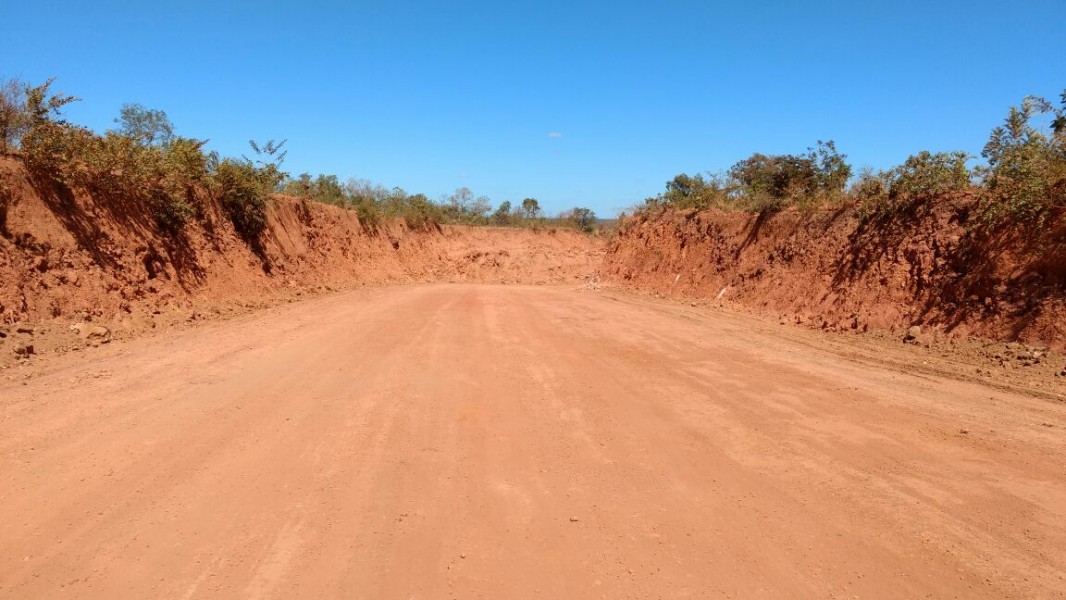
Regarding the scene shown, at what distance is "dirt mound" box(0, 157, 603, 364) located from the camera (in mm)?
9711

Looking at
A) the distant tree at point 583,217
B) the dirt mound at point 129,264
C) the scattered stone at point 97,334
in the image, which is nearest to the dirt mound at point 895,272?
the dirt mound at point 129,264

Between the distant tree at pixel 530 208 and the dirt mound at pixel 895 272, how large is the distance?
24.7m

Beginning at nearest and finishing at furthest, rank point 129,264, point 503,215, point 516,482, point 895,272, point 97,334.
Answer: point 516,482
point 97,334
point 129,264
point 895,272
point 503,215

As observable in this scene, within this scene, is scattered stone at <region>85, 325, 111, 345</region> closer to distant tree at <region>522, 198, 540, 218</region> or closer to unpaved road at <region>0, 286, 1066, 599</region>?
unpaved road at <region>0, 286, 1066, 599</region>

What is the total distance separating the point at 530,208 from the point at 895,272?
120 ft

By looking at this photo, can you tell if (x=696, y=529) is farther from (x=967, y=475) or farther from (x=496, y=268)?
(x=496, y=268)

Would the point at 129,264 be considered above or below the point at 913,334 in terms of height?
above

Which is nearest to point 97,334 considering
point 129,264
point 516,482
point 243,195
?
point 129,264

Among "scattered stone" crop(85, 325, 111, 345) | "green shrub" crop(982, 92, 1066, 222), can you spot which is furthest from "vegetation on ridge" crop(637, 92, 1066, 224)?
"scattered stone" crop(85, 325, 111, 345)

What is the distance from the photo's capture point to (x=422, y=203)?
35312 mm

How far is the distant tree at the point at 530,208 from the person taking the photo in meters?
46.0

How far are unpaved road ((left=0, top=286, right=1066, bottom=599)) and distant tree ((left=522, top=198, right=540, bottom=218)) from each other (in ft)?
125

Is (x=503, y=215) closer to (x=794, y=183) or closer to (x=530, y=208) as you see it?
(x=530, y=208)

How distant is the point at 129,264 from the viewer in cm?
1247
